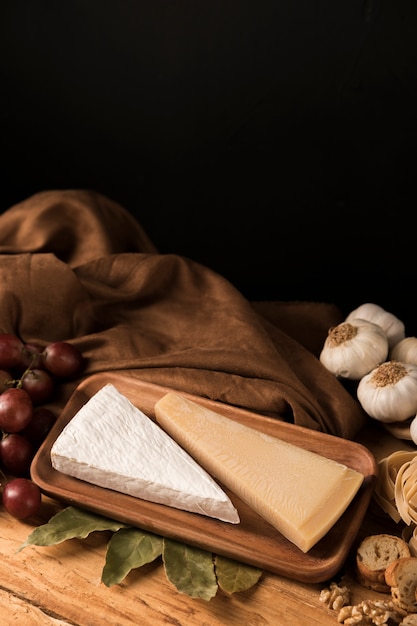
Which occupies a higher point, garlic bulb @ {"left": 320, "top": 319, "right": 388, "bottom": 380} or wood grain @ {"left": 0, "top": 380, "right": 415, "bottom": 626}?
garlic bulb @ {"left": 320, "top": 319, "right": 388, "bottom": 380}

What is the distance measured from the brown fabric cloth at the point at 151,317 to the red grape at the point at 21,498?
29 cm

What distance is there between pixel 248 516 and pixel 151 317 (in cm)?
68

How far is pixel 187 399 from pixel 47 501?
13.7 inches

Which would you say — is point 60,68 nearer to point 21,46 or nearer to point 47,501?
point 21,46

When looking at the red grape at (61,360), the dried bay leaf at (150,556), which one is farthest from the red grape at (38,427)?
the dried bay leaf at (150,556)

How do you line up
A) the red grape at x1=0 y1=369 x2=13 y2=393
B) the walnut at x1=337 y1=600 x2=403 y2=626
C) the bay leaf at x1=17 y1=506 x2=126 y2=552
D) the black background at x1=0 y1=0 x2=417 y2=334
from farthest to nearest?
1. the black background at x1=0 y1=0 x2=417 y2=334
2. the red grape at x1=0 y1=369 x2=13 y2=393
3. the bay leaf at x1=17 y1=506 x2=126 y2=552
4. the walnut at x1=337 y1=600 x2=403 y2=626

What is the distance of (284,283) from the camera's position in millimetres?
2414

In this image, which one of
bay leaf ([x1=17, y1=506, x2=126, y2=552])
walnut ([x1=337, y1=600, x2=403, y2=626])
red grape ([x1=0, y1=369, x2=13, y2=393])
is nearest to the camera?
walnut ([x1=337, y1=600, x2=403, y2=626])

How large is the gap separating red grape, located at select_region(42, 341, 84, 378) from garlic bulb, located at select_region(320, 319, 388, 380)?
1.90ft

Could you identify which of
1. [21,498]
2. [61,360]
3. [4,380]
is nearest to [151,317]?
[61,360]

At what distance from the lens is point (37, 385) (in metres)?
1.74

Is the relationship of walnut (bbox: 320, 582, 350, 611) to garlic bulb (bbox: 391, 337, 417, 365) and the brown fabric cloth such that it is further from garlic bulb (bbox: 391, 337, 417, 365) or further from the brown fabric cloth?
garlic bulb (bbox: 391, 337, 417, 365)

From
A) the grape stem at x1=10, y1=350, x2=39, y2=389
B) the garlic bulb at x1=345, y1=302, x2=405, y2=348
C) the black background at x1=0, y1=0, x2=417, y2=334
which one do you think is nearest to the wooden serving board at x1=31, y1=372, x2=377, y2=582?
the grape stem at x1=10, y1=350, x2=39, y2=389

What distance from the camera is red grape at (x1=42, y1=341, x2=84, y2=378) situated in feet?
5.89
